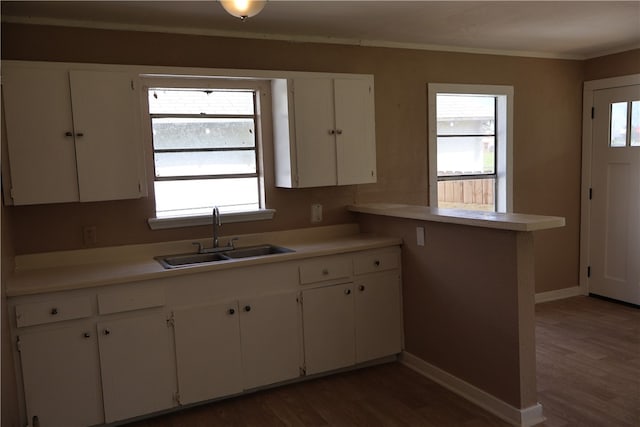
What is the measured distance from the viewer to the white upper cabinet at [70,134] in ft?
9.34

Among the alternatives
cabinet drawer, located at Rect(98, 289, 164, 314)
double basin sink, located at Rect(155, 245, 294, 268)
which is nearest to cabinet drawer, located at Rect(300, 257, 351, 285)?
double basin sink, located at Rect(155, 245, 294, 268)

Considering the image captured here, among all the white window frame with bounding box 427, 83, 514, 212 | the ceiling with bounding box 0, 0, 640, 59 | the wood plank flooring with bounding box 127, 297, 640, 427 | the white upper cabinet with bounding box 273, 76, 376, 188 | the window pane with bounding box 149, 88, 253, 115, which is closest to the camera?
the wood plank flooring with bounding box 127, 297, 640, 427

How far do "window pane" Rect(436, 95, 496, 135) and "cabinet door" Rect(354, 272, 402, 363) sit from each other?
1.60 metres

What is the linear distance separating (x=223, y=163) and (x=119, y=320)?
1311 mm

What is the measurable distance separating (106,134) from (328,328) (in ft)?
5.82

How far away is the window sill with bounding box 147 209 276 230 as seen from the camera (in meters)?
3.46

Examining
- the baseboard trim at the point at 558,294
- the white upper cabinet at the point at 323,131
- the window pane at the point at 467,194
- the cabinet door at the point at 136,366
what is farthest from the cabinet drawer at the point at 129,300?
the baseboard trim at the point at 558,294

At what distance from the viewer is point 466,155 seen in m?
4.70

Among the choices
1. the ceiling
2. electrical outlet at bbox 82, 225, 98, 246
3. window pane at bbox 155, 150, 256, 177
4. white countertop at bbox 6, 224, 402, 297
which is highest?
the ceiling

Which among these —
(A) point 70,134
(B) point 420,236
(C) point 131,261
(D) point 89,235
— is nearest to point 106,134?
(A) point 70,134

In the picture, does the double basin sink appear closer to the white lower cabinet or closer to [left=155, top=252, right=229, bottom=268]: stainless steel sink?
[left=155, top=252, right=229, bottom=268]: stainless steel sink

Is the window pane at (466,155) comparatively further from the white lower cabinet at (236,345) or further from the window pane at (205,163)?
the white lower cabinet at (236,345)

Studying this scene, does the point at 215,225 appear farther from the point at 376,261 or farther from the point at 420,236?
the point at 420,236

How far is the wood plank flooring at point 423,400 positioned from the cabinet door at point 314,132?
1350mm
